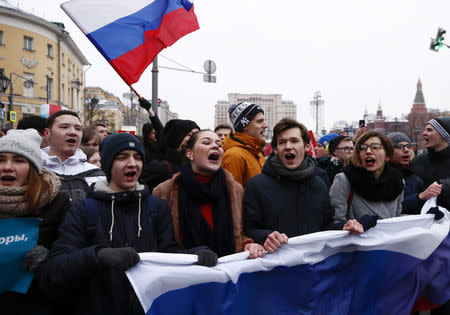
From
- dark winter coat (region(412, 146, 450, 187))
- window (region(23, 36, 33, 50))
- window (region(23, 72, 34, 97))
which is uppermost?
window (region(23, 36, 33, 50))

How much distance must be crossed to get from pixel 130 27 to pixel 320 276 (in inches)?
134

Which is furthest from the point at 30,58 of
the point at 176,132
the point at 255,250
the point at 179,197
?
the point at 255,250

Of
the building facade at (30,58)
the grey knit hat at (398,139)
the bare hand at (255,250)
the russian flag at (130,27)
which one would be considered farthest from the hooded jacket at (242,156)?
the building facade at (30,58)

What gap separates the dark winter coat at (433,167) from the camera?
373cm

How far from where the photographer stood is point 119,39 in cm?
397

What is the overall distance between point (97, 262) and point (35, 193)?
0.65 metres

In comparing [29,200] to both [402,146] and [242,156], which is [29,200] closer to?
[242,156]

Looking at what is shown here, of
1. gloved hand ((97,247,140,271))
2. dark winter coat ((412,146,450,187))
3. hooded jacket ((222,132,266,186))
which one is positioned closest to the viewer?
→ gloved hand ((97,247,140,271))

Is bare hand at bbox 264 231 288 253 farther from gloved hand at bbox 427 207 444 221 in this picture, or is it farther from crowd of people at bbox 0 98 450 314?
gloved hand at bbox 427 207 444 221

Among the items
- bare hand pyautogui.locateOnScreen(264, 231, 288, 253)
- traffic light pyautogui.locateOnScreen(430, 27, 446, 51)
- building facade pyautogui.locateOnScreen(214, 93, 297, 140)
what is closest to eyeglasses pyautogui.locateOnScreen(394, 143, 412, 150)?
bare hand pyautogui.locateOnScreen(264, 231, 288, 253)

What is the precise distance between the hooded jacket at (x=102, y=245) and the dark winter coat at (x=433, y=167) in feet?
9.84

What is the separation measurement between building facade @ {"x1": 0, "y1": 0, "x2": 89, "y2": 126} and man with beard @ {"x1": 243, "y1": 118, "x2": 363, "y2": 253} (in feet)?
111

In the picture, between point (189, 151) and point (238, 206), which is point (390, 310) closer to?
point (238, 206)

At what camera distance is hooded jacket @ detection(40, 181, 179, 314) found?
1887 millimetres
